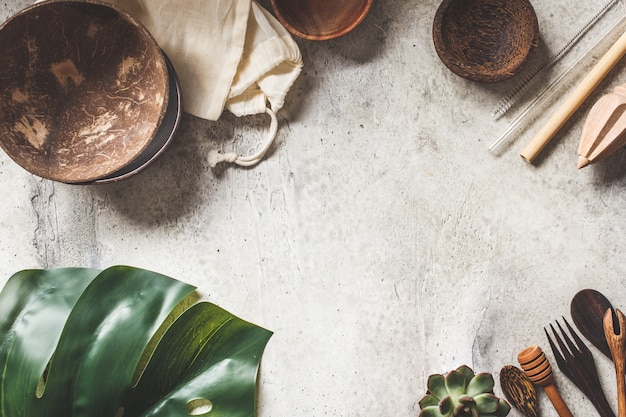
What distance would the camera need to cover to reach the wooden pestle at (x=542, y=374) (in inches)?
48.7

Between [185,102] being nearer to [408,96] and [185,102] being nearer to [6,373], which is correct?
[408,96]

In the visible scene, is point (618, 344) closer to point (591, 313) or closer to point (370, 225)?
point (591, 313)

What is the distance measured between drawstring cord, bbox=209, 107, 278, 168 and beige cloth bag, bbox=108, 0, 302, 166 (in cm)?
4

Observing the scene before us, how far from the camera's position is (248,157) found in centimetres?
131

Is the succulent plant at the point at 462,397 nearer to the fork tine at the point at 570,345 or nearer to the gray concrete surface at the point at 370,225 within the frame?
the gray concrete surface at the point at 370,225

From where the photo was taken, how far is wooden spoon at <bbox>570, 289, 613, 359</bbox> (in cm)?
126

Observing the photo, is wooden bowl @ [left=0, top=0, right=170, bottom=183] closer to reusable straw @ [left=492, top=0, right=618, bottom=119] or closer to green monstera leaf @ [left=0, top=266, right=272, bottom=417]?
green monstera leaf @ [left=0, top=266, right=272, bottom=417]

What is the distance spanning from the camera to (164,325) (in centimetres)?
135

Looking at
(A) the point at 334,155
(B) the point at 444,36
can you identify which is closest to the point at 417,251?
(A) the point at 334,155

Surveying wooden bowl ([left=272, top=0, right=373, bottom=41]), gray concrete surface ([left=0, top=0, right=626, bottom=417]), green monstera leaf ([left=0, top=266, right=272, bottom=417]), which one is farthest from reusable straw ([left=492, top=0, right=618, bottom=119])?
green monstera leaf ([left=0, top=266, right=272, bottom=417])

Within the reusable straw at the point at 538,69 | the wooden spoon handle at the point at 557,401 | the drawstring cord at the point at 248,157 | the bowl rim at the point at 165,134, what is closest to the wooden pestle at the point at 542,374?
the wooden spoon handle at the point at 557,401

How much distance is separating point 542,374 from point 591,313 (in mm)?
164

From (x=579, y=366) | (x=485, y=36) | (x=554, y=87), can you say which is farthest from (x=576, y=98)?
(x=579, y=366)

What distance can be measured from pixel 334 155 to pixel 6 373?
769 millimetres
